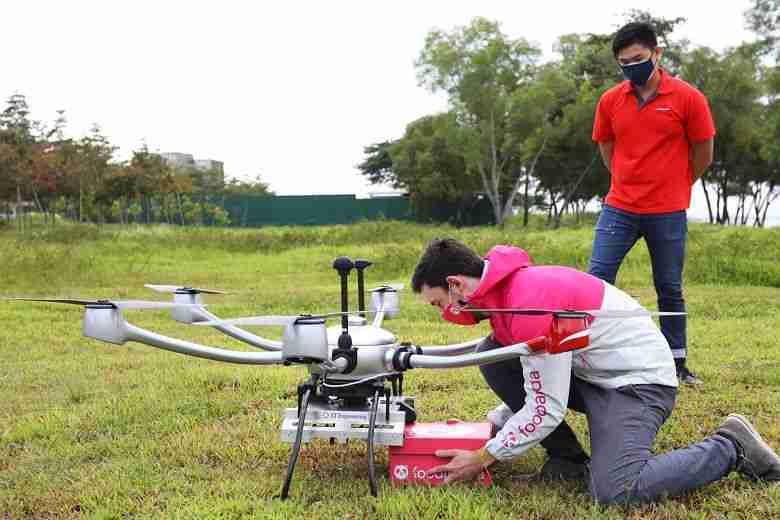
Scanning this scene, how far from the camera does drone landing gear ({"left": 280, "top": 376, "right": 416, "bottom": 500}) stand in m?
2.86

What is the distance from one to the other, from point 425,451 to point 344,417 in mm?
335

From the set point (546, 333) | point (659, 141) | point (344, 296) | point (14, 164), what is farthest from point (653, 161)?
point (14, 164)

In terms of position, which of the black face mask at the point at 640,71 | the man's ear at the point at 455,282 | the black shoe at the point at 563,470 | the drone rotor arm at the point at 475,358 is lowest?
the black shoe at the point at 563,470

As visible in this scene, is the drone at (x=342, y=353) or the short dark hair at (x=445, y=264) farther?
the short dark hair at (x=445, y=264)

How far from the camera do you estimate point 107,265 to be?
47.1 feet

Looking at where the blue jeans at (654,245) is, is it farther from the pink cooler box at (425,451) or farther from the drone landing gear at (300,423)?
the drone landing gear at (300,423)

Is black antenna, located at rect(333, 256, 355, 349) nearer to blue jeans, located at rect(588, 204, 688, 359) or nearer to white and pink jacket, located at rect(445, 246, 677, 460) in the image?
white and pink jacket, located at rect(445, 246, 677, 460)

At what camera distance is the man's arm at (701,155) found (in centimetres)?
431

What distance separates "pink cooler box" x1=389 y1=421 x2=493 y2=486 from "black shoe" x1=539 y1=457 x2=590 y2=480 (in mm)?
268

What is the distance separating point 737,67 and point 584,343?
33.6 meters

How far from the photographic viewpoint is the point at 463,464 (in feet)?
9.49

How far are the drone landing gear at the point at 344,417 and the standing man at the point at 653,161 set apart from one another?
6.37 feet

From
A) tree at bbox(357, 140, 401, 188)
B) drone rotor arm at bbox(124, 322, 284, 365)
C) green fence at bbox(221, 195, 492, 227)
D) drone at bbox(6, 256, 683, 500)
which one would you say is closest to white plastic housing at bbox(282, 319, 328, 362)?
drone at bbox(6, 256, 683, 500)

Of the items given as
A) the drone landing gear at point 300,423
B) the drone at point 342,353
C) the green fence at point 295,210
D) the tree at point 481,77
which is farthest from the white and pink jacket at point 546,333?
the green fence at point 295,210
